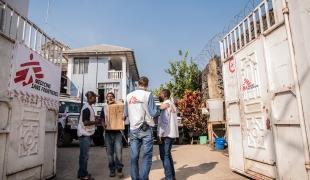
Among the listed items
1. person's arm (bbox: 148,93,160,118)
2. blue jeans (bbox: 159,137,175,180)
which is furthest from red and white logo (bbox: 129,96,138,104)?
blue jeans (bbox: 159,137,175,180)

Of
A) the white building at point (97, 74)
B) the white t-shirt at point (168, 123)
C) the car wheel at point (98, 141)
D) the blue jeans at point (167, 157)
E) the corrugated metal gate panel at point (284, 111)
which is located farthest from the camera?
the white building at point (97, 74)

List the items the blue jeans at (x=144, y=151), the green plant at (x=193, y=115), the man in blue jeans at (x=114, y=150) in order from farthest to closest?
the green plant at (x=193, y=115)
the man in blue jeans at (x=114, y=150)
the blue jeans at (x=144, y=151)

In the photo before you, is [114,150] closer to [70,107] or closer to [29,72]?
[29,72]

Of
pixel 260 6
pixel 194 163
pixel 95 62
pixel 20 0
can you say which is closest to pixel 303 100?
pixel 260 6

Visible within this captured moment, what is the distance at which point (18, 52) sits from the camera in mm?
4043

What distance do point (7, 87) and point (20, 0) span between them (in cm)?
522

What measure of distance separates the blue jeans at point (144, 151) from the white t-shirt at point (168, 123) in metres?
0.48

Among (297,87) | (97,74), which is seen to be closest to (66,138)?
(297,87)

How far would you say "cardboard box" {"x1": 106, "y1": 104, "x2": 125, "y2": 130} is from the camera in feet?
17.8

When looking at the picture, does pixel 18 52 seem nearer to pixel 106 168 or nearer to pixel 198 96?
pixel 106 168

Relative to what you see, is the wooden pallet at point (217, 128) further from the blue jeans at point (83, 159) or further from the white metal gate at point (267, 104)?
the blue jeans at point (83, 159)

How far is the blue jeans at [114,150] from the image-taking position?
17.6ft

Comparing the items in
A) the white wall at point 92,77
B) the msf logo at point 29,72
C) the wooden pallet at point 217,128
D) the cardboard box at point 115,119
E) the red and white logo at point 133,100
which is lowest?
the wooden pallet at point 217,128

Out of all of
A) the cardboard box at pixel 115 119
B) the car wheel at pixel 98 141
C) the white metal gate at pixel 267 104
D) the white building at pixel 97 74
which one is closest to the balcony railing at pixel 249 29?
the white metal gate at pixel 267 104
